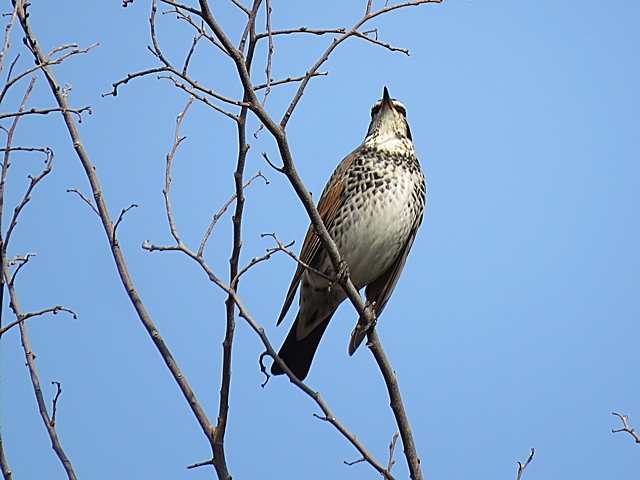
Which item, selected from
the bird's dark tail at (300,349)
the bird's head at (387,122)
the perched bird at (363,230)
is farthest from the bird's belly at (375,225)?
the bird's dark tail at (300,349)

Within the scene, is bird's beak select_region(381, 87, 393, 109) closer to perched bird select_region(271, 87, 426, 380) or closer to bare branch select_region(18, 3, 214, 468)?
perched bird select_region(271, 87, 426, 380)

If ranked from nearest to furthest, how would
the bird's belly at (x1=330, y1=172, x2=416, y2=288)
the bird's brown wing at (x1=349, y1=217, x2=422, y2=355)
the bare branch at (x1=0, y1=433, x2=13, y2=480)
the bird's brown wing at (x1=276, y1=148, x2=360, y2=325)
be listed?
the bare branch at (x1=0, y1=433, x2=13, y2=480) < the bird's belly at (x1=330, y1=172, x2=416, y2=288) < the bird's brown wing at (x1=276, y1=148, x2=360, y2=325) < the bird's brown wing at (x1=349, y1=217, x2=422, y2=355)

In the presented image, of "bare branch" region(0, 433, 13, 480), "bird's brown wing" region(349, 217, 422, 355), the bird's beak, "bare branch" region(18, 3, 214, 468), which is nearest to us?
"bare branch" region(0, 433, 13, 480)

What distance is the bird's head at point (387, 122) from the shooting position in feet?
20.4

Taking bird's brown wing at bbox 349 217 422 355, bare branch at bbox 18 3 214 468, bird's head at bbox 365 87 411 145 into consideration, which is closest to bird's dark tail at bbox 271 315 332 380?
bird's brown wing at bbox 349 217 422 355

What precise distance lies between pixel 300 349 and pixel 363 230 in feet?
3.24

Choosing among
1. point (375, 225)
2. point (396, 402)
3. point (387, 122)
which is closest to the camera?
point (396, 402)

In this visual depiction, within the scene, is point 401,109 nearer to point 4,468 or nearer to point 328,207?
point 328,207

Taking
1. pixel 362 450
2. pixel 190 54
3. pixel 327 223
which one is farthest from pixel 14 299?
pixel 327 223

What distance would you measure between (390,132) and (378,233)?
891 mm

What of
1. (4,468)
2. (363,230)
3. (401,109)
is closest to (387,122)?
(401,109)

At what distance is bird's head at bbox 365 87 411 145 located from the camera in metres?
6.22

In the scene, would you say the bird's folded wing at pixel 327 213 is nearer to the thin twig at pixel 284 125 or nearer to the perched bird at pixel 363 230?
the perched bird at pixel 363 230

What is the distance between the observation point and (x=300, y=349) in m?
6.09
